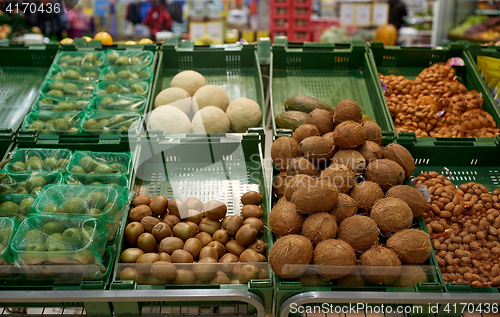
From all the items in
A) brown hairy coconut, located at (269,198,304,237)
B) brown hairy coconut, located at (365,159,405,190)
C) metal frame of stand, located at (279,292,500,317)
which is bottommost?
metal frame of stand, located at (279,292,500,317)

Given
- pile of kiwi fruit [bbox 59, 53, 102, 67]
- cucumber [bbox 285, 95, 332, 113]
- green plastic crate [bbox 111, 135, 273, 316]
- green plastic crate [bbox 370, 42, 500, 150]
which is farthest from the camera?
green plastic crate [bbox 370, 42, 500, 150]

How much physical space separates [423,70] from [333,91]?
0.89 meters

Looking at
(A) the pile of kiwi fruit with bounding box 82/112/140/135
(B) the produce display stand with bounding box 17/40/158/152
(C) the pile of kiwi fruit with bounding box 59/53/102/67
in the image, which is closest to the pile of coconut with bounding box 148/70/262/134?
(A) the pile of kiwi fruit with bounding box 82/112/140/135

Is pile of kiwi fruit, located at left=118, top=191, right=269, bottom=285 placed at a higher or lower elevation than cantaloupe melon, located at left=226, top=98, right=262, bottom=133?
lower

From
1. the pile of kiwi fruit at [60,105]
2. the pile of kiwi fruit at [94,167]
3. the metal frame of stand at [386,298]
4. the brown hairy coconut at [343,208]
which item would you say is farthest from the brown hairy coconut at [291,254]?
the pile of kiwi fruit at [60,105]

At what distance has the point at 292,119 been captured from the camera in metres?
2.48

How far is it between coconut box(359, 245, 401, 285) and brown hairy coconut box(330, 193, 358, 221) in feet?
0.66

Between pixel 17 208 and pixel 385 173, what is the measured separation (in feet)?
6.49

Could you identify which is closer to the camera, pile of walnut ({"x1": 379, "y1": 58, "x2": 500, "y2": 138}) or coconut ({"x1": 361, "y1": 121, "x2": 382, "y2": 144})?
coconut ({"x1": 361, "y1": 121, "x2": 382, "y2": 144})

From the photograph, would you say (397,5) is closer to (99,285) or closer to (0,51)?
(0,51)

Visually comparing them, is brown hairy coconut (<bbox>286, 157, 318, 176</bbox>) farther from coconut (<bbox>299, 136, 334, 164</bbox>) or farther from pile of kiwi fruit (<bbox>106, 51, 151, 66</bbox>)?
pile of kiwi fruit (<bbox>106, 51, 151, 66</bbox>)

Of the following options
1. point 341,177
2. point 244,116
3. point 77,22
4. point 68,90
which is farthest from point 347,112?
point 77,22

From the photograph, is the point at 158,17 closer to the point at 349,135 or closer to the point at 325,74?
the point at 325,74

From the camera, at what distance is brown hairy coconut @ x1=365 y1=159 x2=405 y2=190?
196cm
